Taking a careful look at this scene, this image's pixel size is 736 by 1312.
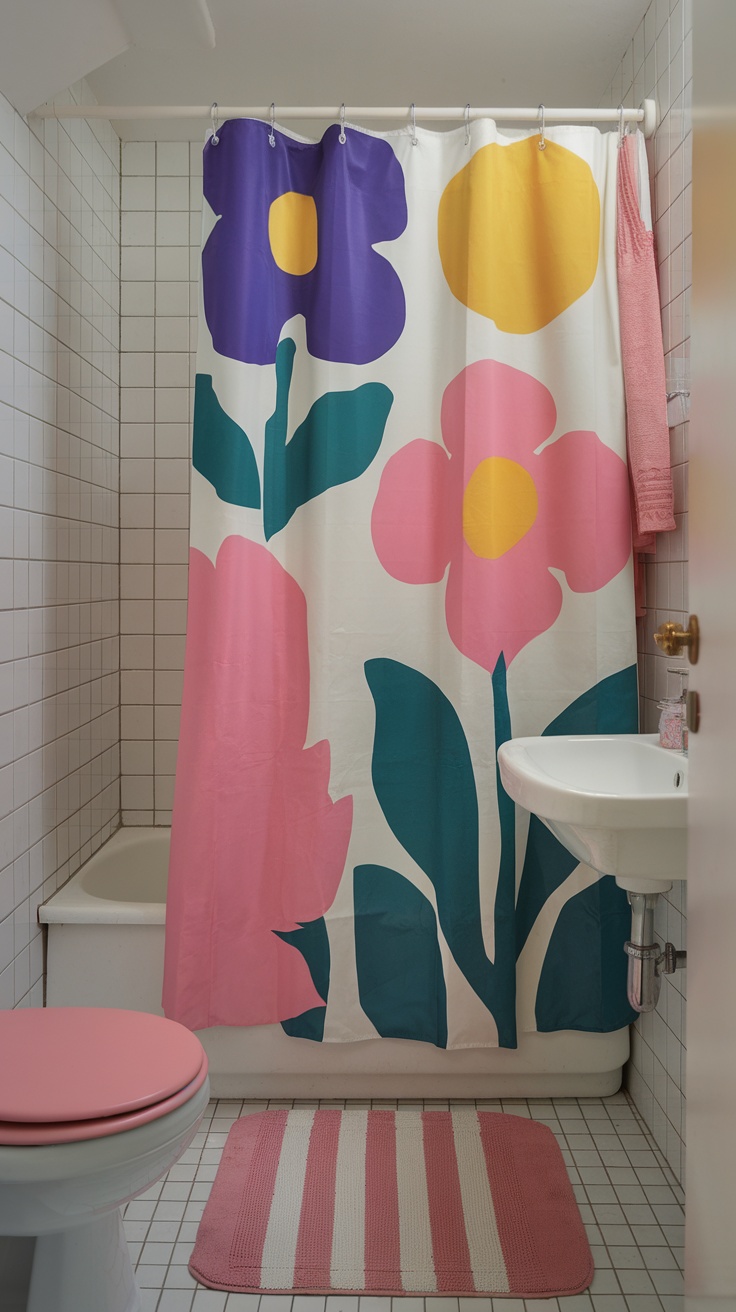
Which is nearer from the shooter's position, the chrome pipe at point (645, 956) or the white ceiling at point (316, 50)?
the chrome pipe at point (645, 956)

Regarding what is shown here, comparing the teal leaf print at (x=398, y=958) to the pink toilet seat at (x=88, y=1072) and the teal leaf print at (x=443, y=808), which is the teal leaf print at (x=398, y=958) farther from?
the pink toilet seat at (x=88, y=1072)

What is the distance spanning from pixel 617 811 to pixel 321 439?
1.03 metres

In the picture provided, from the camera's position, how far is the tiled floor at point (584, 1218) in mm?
1499

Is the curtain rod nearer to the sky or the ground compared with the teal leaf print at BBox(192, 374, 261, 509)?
nearer to the sky

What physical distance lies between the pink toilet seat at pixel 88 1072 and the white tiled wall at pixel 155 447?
134cm

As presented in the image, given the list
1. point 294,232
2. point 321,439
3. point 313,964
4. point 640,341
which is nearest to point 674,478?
point 640,341

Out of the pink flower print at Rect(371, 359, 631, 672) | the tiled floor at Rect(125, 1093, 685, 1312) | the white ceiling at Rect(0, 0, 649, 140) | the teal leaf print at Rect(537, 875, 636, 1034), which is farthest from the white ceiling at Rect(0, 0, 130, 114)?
the tiled floor at Rect(125, 1093, 685, 1312)

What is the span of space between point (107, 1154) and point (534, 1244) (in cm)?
85

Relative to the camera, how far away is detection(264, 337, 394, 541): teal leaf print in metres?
1.97

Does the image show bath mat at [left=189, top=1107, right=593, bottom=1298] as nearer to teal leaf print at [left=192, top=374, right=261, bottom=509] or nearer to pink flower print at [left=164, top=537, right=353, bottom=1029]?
pink flower print at [left=164, top=537, right=353, bottom=1029]

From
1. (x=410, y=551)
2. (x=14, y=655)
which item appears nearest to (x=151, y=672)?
(x=14, y=655)

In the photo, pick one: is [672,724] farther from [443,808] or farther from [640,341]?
[640,341]

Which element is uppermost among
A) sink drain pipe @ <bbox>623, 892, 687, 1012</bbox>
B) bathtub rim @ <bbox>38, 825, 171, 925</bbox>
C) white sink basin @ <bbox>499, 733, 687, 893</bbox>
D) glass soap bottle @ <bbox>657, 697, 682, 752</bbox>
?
glass soap bottle @ <bbox>657, 697, 682, 752</bbox>

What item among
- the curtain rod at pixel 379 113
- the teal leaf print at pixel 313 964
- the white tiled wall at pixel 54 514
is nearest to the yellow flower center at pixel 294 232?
the curtain rod at pixel 379 113
